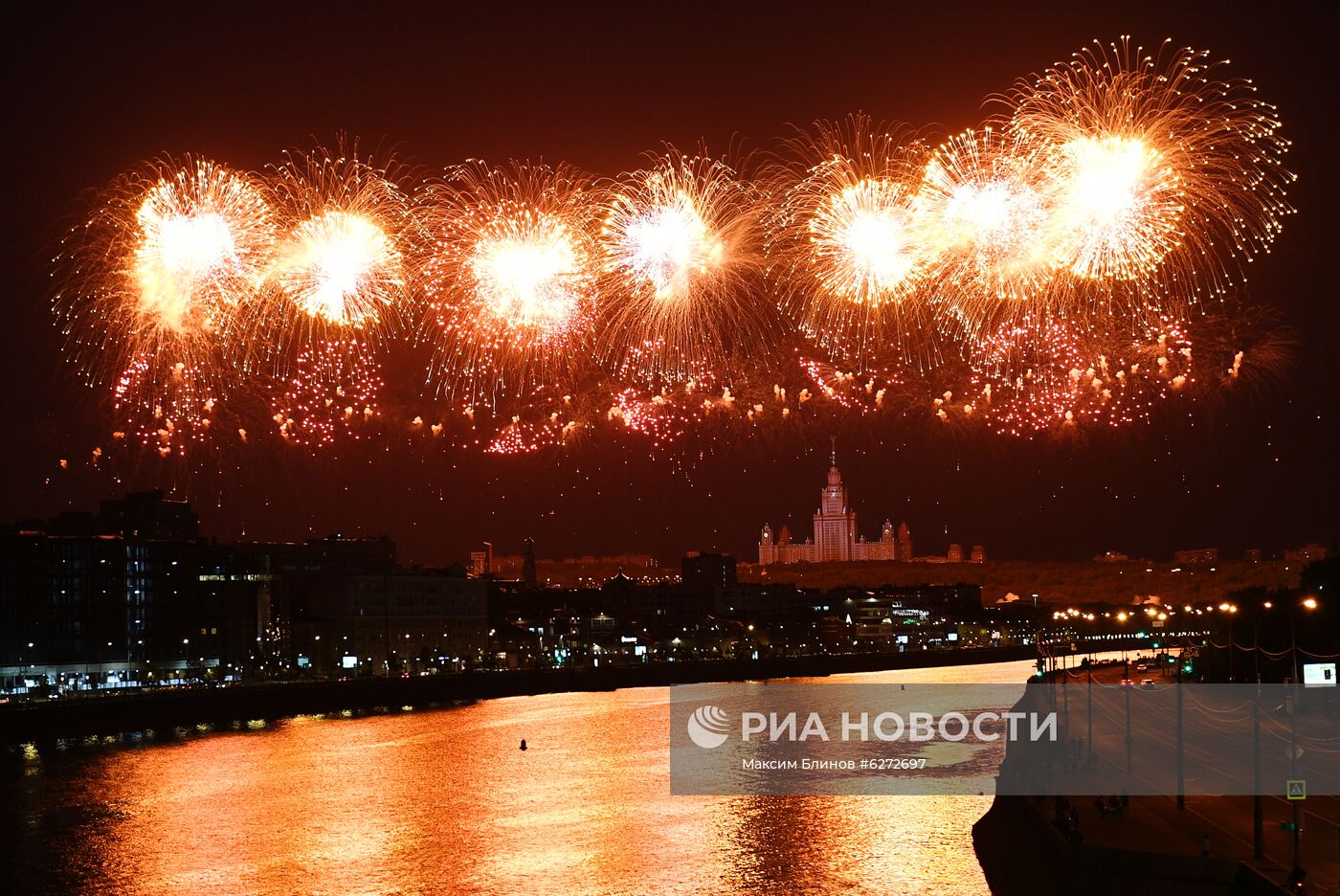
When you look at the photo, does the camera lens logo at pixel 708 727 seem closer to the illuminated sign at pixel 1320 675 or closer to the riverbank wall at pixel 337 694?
the riverbank wall at pixel 337 694

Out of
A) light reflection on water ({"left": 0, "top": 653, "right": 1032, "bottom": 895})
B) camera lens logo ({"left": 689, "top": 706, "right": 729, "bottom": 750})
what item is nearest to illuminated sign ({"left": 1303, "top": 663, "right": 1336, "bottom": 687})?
light reflection on water ({"left": 0, "top": 653, "right": 1032, "bottom": 895})

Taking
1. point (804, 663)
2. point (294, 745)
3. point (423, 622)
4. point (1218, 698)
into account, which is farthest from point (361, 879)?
point (804, 663)

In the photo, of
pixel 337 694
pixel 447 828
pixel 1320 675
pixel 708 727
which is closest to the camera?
pixel 447 828

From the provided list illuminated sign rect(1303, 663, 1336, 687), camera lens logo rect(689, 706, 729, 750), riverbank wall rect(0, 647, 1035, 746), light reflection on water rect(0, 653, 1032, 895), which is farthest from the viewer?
riverbank wall rect(0, 647, 1035, 746)

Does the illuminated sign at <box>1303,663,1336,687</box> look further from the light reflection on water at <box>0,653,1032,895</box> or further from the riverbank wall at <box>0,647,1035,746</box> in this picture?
the riverbank wall at <box>0,647,1035,746</box>

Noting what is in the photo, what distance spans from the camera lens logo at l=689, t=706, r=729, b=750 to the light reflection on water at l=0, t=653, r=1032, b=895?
5.01 m

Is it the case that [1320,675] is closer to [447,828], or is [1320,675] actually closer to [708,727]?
[447,828]

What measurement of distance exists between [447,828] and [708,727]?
96.6ft

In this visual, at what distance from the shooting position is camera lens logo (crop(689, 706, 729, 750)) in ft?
195

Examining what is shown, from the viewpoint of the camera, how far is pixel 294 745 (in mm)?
57844

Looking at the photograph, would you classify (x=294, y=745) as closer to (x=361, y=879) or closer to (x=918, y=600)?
(x=361, y=879)

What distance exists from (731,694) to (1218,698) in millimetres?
40216

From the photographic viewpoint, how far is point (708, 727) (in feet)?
216

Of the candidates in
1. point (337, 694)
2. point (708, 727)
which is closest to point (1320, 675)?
point (708, 727)
